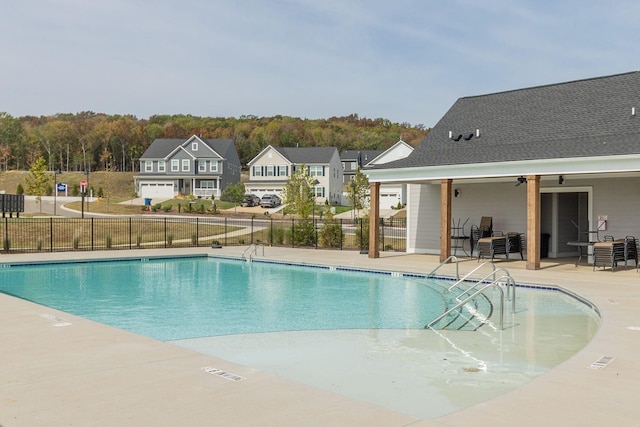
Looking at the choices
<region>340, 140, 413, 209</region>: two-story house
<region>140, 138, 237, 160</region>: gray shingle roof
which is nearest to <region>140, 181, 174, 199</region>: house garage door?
<region>140, 138, 237, 160</region>: gray shingle roof

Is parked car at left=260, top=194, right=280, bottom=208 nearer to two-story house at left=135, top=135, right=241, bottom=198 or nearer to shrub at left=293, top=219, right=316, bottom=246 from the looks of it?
two-story house at left=135, top=135, right=241, bottom=198

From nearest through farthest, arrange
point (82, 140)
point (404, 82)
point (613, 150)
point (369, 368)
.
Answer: point (369, 368) < point (613, 150) < point (404, 82) < point (82, 140)

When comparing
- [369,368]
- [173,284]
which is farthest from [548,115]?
[369,368]

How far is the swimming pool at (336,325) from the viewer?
7035 millimetres

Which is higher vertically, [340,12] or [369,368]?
[340,12]

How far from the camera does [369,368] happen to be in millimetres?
7555

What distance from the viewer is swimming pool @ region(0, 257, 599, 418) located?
704cm

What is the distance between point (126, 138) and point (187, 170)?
43304 mm

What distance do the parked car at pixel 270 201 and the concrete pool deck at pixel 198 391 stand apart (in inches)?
2010

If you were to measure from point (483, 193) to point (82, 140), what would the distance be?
96.8 meters

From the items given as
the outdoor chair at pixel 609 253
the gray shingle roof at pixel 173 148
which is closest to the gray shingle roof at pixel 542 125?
the outdoor chair at pixel 609 253

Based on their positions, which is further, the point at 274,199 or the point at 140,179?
the point at 140,179

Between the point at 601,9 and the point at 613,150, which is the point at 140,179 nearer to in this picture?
the point at 601,9

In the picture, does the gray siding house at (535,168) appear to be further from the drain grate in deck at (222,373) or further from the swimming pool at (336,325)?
the drain grate in deck at (222,373)
